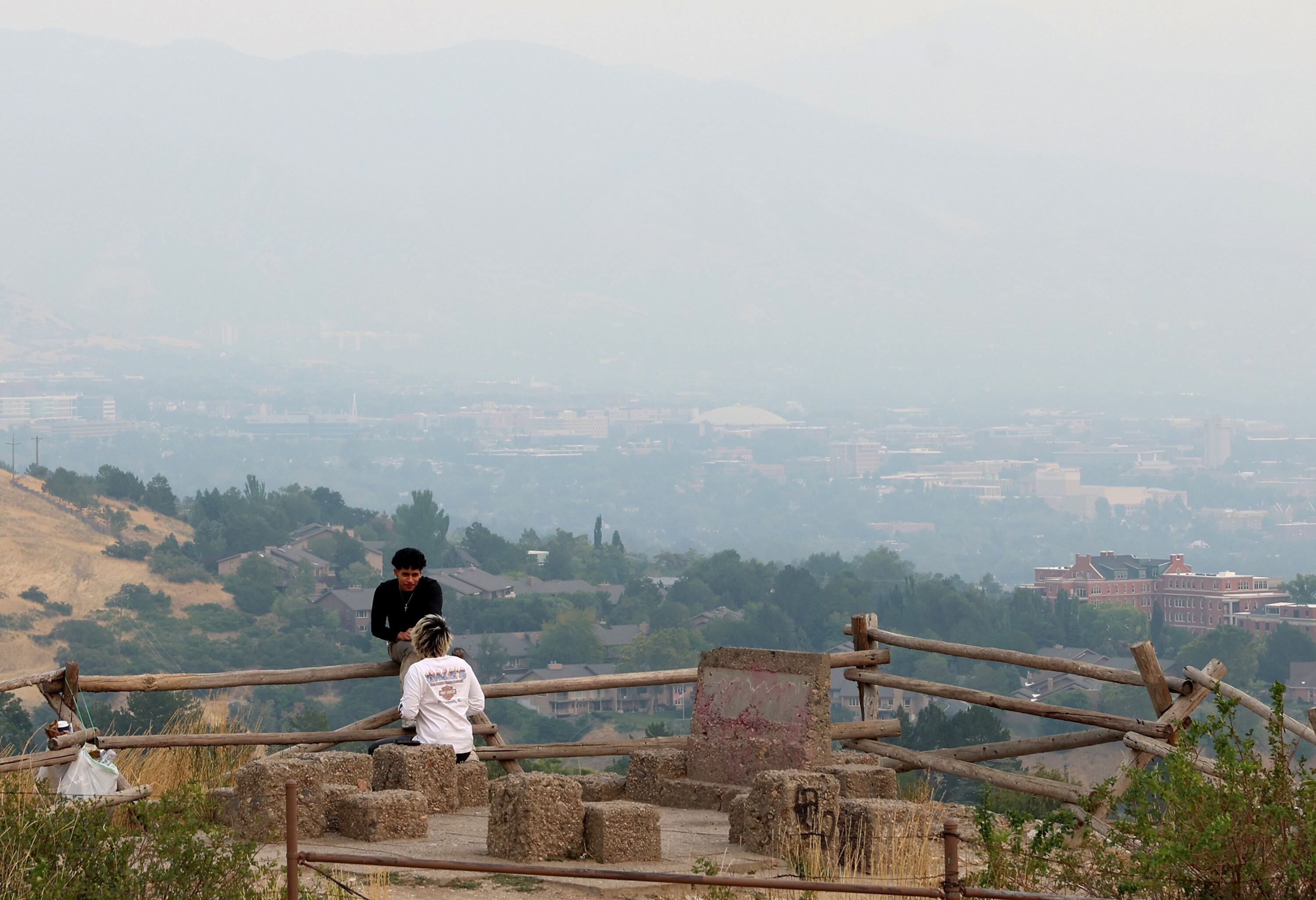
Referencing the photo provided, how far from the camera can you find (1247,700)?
8062mm

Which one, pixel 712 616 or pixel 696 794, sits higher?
pixel 696 794

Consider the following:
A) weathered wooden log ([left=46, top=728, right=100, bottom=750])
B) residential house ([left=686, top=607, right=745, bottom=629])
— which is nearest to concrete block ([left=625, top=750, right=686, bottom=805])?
weathered wooden log ([left=46, top=728, right=100, bottom=750])

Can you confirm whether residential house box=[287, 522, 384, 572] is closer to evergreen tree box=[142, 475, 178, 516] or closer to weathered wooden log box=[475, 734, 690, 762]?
evergreen tree box=[142, 475, 178, 516]

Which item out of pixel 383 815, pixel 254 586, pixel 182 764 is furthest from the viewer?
pixel 254 586

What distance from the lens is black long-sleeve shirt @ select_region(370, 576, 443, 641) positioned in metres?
8.93

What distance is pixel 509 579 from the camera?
454ft

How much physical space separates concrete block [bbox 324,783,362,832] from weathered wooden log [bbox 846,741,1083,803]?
3.57 metres

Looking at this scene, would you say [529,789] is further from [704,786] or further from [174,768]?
[174,768]

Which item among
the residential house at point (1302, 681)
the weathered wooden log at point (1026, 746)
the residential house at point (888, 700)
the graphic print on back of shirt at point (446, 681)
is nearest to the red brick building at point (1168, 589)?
the residential house at point (1302, 681)

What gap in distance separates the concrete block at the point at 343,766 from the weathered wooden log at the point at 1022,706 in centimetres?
361

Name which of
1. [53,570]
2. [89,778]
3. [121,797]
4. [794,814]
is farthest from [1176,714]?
[53,570]

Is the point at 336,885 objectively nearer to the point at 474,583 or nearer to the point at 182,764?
the point at 182,764

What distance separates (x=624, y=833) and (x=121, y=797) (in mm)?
2651

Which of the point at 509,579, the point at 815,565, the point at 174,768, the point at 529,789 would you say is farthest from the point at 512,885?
the point at 815,565
